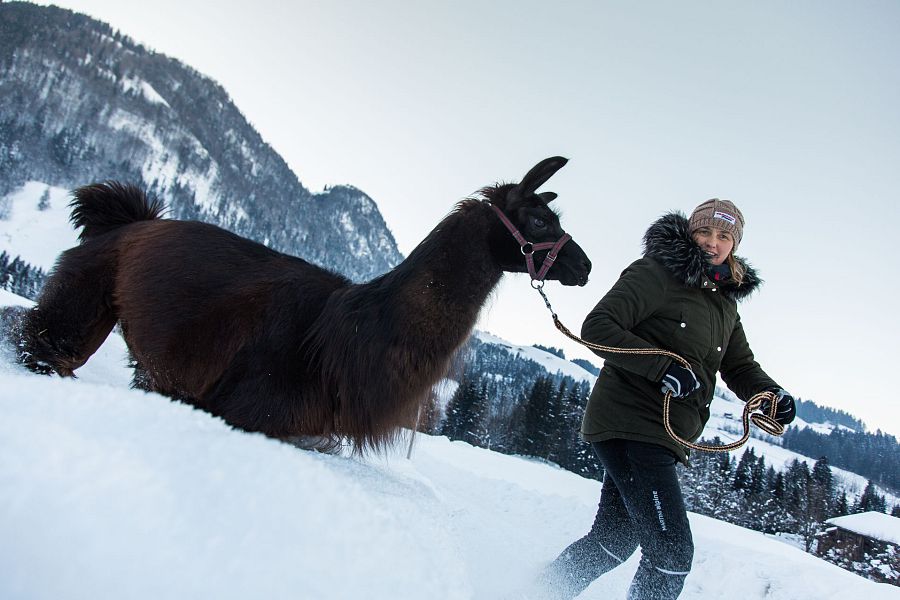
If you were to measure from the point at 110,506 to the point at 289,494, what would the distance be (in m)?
0.33

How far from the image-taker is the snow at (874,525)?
34.1m

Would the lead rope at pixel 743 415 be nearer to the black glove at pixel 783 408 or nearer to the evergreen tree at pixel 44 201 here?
the black glove at pixel 783 408

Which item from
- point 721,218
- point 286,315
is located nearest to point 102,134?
point 286,315

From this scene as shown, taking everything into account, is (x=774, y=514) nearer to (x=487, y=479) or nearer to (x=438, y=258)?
(x=487, y=479)

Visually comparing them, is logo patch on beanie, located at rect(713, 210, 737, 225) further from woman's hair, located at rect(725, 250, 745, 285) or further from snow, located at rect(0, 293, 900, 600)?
snow, located at rect(0, 293, 900, 600)

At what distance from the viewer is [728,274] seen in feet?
9.59

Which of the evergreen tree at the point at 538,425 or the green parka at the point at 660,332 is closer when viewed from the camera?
the green parka at the point at 660,332

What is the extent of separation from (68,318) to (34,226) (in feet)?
359

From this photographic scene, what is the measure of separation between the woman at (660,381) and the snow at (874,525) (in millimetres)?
42120

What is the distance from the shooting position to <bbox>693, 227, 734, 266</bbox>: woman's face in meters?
3.00

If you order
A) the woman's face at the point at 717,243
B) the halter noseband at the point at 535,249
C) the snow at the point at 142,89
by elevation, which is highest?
the snow at the point at 142,89

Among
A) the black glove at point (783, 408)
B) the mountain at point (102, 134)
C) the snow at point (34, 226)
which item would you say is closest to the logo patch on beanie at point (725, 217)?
the black glove at point (783, 408)

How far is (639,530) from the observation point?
2596 mm

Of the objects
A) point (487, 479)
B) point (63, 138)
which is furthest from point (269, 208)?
point (487, 479)
